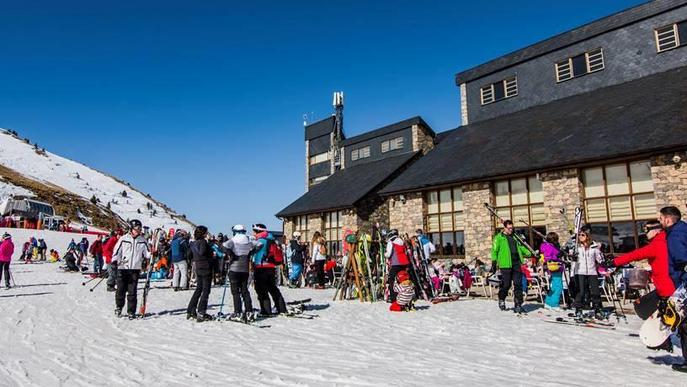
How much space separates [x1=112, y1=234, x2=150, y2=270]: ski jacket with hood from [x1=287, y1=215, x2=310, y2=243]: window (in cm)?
1544

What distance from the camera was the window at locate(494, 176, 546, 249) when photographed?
1402cm

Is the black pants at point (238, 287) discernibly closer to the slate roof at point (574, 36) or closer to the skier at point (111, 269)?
the skier at point (111, 269)

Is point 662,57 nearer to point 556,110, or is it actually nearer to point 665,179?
point 556,110

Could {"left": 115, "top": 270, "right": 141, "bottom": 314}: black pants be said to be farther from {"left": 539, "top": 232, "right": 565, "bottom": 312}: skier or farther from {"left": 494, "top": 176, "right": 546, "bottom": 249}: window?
{"left": 494, "top": 176, "right": 546, "bottom": 249}: window

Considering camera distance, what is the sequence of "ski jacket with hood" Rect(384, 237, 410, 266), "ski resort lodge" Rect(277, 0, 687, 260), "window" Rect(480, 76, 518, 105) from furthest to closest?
"window" Rect(480, 76, 518, 105), "ski resort lodge" Rect(277, 0, 687, 260), "ski jacket with hood" Rect(384, 237, 410, 266)

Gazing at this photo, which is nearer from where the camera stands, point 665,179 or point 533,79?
point 665,179

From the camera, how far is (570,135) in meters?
14.3

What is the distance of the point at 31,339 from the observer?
20.2ft

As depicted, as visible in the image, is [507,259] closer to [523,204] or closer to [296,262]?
[523,204]

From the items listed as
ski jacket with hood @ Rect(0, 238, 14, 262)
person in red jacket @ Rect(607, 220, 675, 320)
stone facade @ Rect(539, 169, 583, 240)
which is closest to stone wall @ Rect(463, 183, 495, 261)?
stone facade @ Rect(539, 169, 583, 240)

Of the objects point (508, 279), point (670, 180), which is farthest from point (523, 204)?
point (508, 279)

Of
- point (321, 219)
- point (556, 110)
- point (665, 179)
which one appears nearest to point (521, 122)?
point (556, 110)

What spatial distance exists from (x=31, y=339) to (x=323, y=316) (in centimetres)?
478

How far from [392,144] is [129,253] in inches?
706
